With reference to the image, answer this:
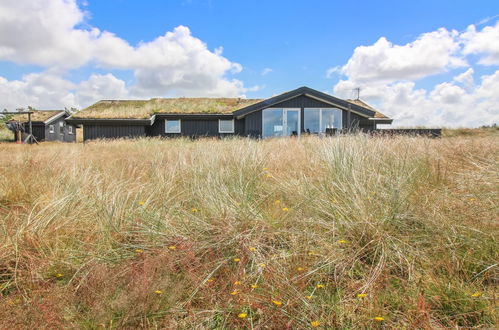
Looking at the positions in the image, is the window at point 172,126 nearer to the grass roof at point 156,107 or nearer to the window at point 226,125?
the grass roof at point 156,107

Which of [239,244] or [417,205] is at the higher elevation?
[417,205]

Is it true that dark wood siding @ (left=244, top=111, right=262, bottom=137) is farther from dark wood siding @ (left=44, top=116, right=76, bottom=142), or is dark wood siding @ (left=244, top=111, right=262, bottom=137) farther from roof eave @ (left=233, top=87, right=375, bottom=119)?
dark wood siding @ (left=44, top=116, right=76, bottom=142)

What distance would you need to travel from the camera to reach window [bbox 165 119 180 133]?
2098 centimetres

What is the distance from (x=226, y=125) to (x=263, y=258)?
19.0 m

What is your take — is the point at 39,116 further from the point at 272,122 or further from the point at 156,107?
the point at 272,122

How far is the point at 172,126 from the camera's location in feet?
69.1

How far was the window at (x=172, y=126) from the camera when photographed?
Result: 20984 mm

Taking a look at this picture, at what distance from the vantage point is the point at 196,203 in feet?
10.8

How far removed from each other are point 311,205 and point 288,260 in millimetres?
804

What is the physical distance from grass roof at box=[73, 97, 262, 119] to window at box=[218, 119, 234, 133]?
0.77 m

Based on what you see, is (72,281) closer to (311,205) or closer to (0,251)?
(0,251)

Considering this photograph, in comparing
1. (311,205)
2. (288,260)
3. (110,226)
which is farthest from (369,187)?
(110,226)

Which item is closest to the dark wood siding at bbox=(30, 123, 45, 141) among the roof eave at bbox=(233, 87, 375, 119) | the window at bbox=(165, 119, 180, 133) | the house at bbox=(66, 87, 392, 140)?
the house at bbox=(66, 87, 392, 140)

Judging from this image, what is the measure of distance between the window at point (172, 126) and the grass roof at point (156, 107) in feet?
2.47
